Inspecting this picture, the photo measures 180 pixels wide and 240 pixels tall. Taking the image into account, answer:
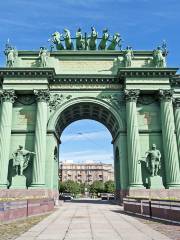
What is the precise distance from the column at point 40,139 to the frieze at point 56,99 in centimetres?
95

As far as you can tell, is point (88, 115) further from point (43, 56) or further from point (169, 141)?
point (169, 141)

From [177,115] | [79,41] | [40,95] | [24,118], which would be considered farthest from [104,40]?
[24,118]

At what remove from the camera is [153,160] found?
34.4 metres

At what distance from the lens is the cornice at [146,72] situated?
3659 cm

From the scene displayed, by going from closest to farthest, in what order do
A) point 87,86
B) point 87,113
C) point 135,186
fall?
point 135,186, point 87,86, point 87,113

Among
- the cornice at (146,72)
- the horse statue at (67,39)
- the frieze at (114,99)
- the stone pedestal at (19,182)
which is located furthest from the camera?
the horse statue at (67,39)

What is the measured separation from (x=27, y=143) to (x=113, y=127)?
1247 centimetres

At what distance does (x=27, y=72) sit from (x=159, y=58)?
17088 mm

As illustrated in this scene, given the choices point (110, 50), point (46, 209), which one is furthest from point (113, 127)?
point (46, 209)

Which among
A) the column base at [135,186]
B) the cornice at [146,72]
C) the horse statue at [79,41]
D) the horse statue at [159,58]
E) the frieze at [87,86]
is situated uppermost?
the horse statue at [79,41]

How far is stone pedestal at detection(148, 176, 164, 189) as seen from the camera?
111ft

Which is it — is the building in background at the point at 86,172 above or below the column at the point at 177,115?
below

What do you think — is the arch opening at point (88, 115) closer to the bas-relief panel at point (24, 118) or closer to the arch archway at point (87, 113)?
the arch archway at point (87, 113)

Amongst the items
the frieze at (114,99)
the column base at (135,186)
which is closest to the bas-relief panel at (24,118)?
the frieze at (114,99)
